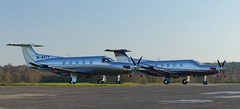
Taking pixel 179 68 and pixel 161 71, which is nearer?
pixel 179 68

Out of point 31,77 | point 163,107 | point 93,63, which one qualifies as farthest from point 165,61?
point 163,107

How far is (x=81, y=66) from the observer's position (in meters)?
53.1

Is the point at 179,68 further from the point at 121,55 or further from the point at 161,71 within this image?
the point at 121,55

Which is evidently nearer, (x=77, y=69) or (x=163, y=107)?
(x=163, y=107)

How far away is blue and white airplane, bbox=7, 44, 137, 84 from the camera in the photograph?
50531 mm

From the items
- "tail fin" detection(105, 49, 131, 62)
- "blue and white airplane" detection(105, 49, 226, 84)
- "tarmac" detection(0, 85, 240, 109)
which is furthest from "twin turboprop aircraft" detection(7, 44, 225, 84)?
"tarmac" detection(0, 85, 240, 109)

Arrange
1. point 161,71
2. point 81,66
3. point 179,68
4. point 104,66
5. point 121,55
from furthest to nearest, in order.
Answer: point 121,55
point 161,71
point 179,68
point 81,66
point 104,66

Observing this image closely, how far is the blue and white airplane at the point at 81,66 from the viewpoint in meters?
50.5

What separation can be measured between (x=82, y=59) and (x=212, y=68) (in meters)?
19.9

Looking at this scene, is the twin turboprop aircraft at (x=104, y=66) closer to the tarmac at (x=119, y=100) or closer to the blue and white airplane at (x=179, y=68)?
the blue and white airplane at (x=179, y=68)

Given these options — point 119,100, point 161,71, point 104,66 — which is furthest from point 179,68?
point 119,100

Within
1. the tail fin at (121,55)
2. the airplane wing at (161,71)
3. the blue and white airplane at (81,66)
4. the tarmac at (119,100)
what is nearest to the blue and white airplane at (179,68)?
the airplane wing at (161,71)

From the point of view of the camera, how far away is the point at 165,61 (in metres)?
59.8

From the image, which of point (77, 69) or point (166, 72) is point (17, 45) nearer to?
point (77, 69)
